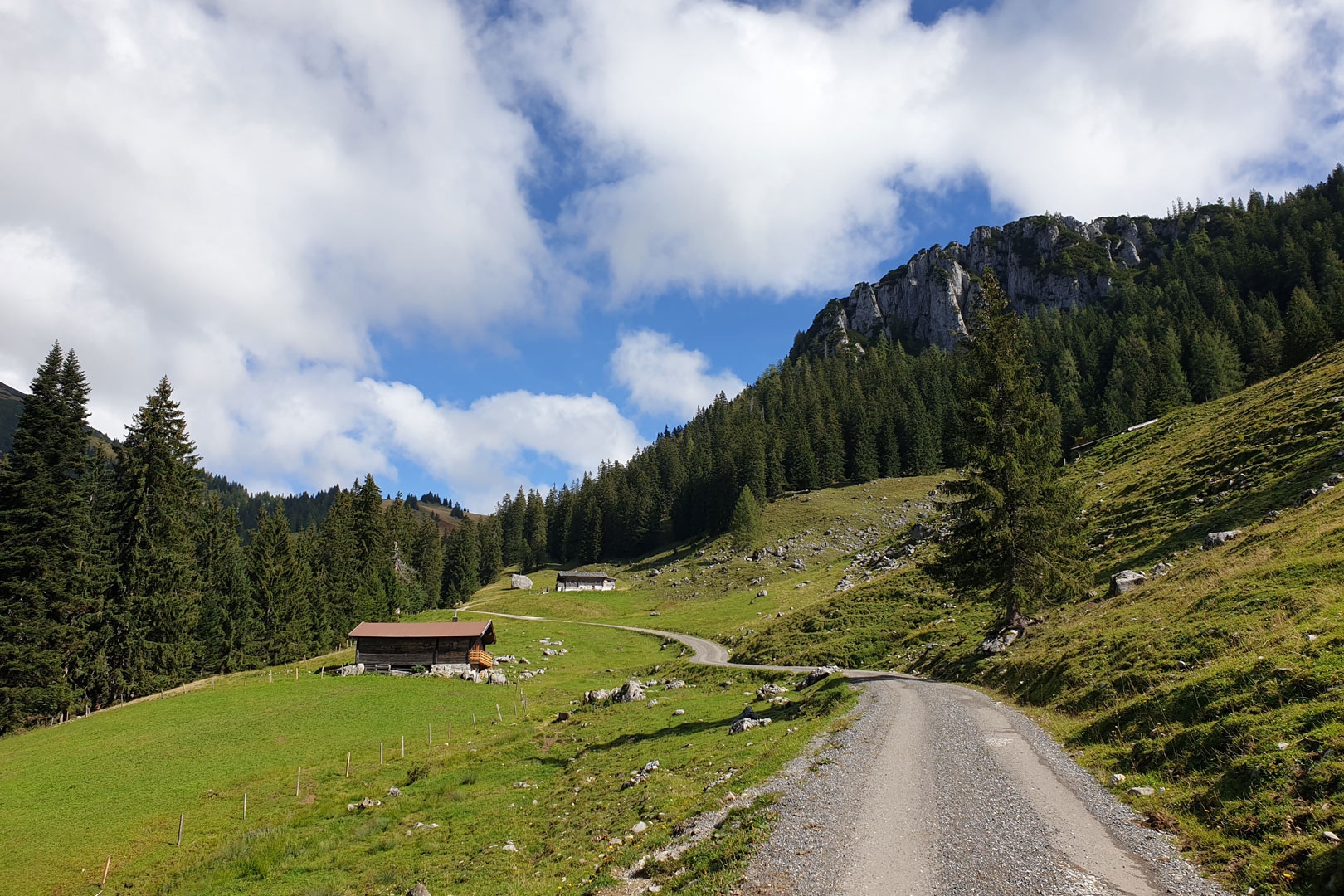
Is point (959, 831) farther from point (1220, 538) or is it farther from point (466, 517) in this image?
point (466, 517)

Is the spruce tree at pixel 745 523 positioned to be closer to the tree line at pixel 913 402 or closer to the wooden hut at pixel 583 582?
the tree line at pixel 913 402

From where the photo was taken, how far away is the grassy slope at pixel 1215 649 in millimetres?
9086

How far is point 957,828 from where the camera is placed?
10516 millimetres

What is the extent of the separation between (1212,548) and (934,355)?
16203 cm

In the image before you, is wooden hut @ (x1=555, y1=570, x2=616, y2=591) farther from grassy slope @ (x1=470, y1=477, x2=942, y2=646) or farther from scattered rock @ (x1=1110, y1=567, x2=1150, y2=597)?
scattered rock @ (x1=1110, y1=567, x2=1150, y2=597)

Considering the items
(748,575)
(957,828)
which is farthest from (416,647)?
(957,828)

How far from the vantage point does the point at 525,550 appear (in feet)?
522

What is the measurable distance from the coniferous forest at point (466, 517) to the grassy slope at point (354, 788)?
9.49 m

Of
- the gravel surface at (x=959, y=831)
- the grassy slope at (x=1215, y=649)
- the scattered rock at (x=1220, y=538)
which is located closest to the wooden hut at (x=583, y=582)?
the grassy slope at (x=1215, y=649)

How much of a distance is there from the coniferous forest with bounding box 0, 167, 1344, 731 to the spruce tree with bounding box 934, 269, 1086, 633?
1.40 meters

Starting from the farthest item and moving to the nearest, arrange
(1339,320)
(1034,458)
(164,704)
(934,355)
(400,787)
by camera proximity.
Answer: (934,355) < (1339,320) < (164,704) < (1034,458) < (400,787)

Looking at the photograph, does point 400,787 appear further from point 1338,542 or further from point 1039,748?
point 1338,542

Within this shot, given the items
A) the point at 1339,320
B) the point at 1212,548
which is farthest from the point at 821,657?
the point at 1339,320

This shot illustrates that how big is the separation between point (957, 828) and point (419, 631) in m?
59.5
